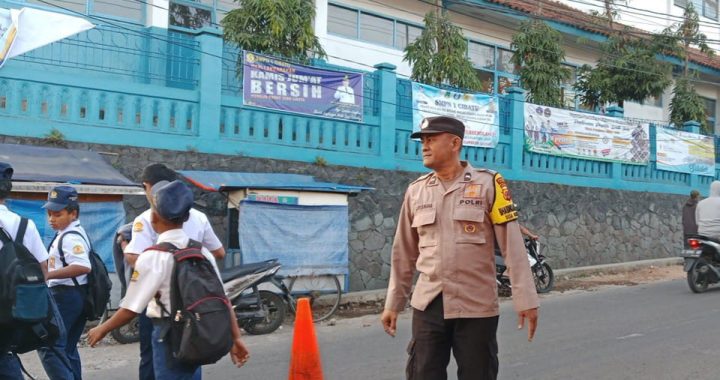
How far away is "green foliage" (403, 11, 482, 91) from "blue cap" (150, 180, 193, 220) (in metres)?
10.4

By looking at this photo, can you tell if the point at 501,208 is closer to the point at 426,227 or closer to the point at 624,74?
the point at 426,227

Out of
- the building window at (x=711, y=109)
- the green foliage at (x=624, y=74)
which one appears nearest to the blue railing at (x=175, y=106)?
the green foliage at (x=624, y=74)

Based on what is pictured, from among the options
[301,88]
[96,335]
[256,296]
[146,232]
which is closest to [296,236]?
[256,296]

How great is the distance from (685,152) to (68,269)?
1570cm

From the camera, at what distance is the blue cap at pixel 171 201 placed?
313cm

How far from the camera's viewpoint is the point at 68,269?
177 inches

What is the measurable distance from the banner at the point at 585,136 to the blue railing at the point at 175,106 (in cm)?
306

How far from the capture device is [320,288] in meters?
9.08

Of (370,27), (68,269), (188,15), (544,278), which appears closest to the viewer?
(68,269)

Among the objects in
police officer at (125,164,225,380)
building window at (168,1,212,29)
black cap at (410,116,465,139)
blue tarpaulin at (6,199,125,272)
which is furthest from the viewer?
building window at (168,1,212,29)

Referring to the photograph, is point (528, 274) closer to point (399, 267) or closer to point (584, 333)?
point (399, 267)

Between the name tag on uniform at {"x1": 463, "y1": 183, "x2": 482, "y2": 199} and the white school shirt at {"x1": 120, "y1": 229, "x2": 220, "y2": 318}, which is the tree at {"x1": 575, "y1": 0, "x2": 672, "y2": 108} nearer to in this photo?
the name tag on uniform at {"x1": 463, "y1": 183, "x2": 482, "y2": 199}

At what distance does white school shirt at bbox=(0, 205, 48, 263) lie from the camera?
A: 3705 mm

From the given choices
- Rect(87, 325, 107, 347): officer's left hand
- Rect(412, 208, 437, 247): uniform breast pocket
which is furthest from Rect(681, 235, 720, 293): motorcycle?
Rect(87, 325, 107, 347): officer's left hand
